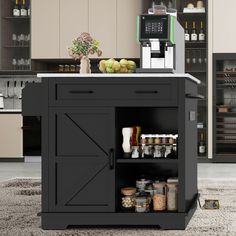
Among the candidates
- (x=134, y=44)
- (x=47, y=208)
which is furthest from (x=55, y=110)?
(x=134, y=44)

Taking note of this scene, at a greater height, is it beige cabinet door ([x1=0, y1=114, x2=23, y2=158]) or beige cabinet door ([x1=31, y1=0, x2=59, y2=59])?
beige cabinet door ([x1=31, y1=0, x2=59, y2=59])

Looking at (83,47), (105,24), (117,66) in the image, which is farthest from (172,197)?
(105,24)

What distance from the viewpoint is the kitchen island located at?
12.6ft

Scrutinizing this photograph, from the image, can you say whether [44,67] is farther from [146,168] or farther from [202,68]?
[146,168]

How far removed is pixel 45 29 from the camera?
9.23 meters

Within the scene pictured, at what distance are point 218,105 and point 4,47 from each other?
3.34 metres

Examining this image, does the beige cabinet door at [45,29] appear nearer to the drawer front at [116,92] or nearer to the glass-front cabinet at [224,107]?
the glass-front cabinet at [224,107]

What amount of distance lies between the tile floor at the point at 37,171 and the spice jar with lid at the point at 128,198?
9.94 ft

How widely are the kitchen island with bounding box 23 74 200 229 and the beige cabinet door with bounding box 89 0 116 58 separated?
5.29 m

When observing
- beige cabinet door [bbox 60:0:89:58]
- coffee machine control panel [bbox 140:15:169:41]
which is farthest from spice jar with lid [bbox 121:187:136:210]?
beige cabinet door [bbox 60:0:89:58]

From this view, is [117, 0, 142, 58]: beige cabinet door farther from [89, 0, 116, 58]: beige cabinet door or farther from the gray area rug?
the gray area rug

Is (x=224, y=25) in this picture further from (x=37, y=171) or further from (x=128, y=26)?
(x=37, y=171)

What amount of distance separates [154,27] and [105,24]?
4960mm

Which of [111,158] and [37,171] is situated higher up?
[111,158]
